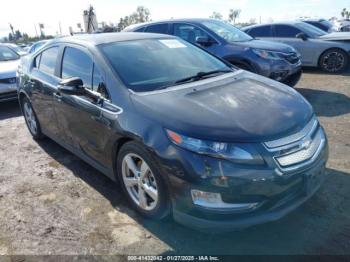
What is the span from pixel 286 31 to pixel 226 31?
3.50 m

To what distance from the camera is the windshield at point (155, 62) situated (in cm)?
320

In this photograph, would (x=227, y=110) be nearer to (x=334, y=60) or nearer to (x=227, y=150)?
(x=227, y=150)

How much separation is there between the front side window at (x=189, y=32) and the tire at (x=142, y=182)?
191 inches

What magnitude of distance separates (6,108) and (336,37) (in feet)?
29.4

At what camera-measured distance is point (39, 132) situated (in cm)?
508

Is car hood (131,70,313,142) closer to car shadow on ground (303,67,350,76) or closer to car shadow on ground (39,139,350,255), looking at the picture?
car shadow on ground (39,139,350,255)

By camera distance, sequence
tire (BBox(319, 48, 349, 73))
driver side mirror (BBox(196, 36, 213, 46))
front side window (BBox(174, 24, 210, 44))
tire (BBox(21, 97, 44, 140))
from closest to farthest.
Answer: tire (BBox(21, 97, 44, 140)), driver side mirror (BBox(196, 36, 213, 46)), front side window (BBox(174, 24, 210, 44)), tire (BBox(319, 48, 349, 73))

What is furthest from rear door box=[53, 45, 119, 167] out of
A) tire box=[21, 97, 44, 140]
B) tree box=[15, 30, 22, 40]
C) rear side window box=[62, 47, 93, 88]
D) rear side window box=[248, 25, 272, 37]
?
tree box=[15, 30, 22, 40]

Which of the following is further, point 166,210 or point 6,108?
point 6,108

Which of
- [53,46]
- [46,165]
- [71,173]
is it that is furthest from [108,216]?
[53,46]

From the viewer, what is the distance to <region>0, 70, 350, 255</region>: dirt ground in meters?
2.69

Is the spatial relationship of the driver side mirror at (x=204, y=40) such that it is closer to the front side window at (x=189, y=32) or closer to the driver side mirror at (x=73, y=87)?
the front side window at (x=189, y=32)

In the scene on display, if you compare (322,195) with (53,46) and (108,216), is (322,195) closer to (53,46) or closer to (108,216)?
(108,216)

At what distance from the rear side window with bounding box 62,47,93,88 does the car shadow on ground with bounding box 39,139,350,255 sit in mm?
1423
